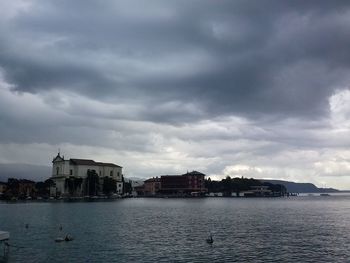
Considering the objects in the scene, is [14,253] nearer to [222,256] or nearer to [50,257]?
[50,257]

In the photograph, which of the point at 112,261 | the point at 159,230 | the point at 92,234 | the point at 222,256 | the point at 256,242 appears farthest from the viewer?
the point at 159,230

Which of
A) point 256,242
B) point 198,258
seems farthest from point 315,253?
point 198,258

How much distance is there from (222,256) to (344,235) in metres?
34.8

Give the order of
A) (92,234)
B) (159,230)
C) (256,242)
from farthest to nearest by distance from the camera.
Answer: (159,230), (92,234), (256,242)

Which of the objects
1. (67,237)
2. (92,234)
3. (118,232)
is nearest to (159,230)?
(118,232)

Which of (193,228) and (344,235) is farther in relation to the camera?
(193,228)

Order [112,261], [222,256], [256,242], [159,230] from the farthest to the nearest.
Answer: [159,230], [256,242], [222,256], [112,261]

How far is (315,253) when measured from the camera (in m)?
60.1

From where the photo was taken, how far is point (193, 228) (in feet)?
306

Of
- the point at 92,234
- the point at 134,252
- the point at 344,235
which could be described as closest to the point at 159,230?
the point at 92,234

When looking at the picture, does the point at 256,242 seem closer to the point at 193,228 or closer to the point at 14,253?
the point at 193,228

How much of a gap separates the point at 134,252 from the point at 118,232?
2542 cm

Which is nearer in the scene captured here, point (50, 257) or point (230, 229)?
point (50, 257)

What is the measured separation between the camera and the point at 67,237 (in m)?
71.2
